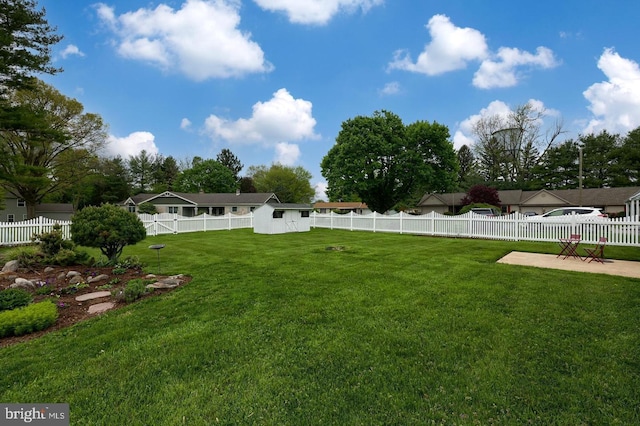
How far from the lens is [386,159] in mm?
27156

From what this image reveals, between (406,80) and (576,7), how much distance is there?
7547 mm

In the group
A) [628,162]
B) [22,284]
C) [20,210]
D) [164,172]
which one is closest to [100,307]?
[22,284]

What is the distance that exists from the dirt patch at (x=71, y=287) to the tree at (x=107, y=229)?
0.60 metres

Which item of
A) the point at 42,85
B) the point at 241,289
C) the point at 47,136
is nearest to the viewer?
the point at 241,289

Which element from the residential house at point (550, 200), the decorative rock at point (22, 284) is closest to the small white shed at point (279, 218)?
the decorative rock at point (22, 284)

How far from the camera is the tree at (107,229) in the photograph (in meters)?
6.64

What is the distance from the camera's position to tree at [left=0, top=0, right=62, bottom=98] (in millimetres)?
10930

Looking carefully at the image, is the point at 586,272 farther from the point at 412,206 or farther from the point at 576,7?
the point at 412,206

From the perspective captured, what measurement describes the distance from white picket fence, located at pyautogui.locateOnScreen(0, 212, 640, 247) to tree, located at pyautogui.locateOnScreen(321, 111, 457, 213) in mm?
6833

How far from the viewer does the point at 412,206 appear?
41.9 meters

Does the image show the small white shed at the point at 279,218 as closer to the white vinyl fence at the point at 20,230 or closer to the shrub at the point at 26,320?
the white vinyl fence at the point at 20,230

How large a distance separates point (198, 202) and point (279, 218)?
23317mm

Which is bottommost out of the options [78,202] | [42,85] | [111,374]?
[111,374]

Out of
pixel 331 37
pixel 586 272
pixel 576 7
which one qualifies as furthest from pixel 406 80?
pixel 586 272
